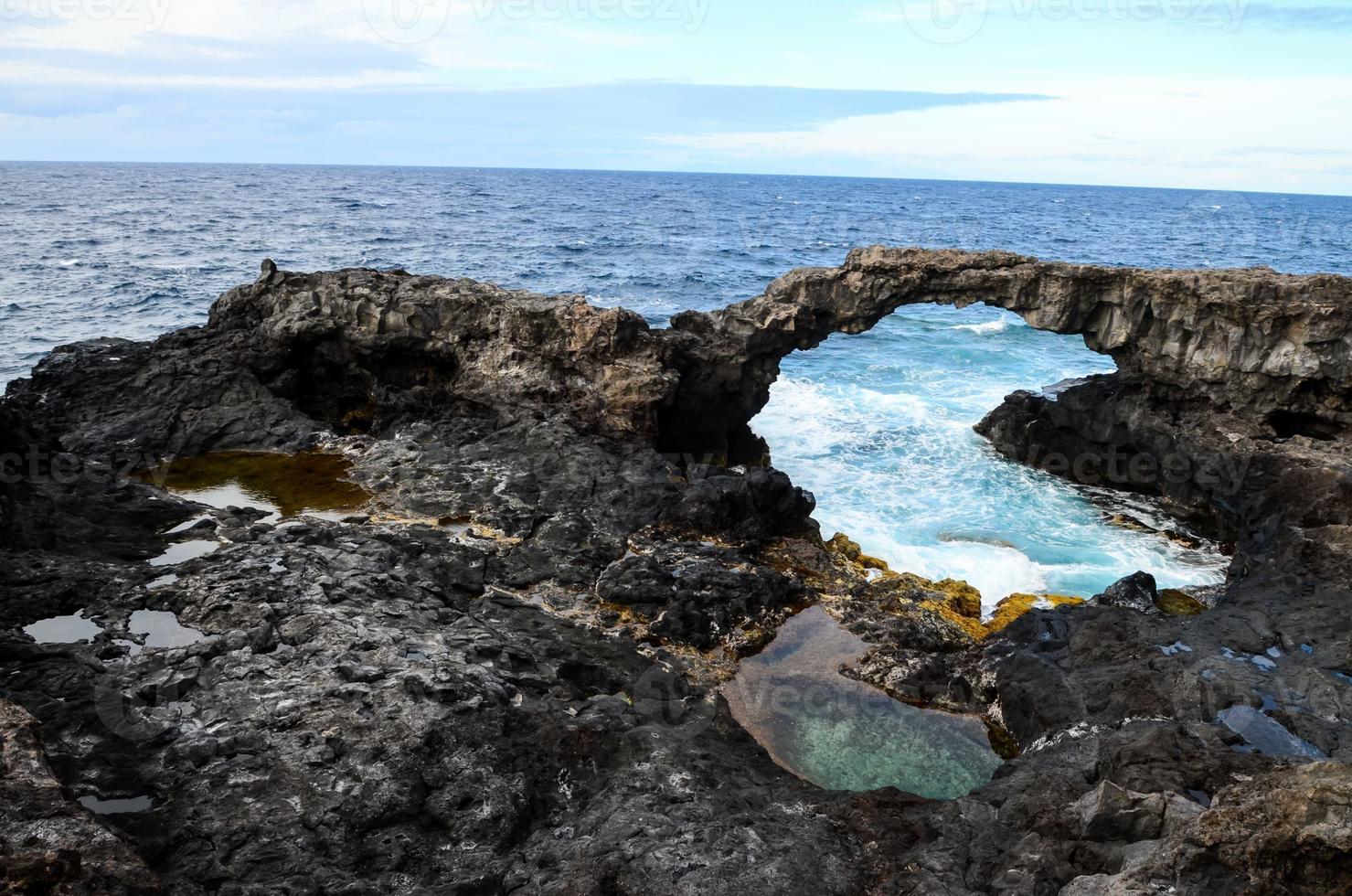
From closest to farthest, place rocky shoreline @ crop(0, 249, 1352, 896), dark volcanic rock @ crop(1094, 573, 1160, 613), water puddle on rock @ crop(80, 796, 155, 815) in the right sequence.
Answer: rocky shoreline @ crop(0, 249, 1352, 896), water puddle on rock @ crop(80, 796, 155, 815), dark volcanic rock @ crop(1094, 573, 1160, 613)

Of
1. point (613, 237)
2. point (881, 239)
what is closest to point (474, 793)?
point (613, 237)

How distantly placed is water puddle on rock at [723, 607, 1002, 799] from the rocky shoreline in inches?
18.6

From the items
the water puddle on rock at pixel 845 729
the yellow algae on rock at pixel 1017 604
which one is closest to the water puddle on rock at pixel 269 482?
the water puddle on rock at pixel 845 729

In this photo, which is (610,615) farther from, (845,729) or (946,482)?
(946,482)

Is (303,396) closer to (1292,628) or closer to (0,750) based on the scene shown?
(0,750)

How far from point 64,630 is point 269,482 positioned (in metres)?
7.41

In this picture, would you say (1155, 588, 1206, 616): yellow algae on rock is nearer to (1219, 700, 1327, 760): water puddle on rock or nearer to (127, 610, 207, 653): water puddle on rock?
(1219, 700, 1327, 760): water puddle on rock

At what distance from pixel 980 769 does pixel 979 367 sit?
29.3 m

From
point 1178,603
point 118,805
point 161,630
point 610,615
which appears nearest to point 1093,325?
point 1178,603

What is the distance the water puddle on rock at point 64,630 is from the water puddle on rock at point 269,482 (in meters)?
4.95

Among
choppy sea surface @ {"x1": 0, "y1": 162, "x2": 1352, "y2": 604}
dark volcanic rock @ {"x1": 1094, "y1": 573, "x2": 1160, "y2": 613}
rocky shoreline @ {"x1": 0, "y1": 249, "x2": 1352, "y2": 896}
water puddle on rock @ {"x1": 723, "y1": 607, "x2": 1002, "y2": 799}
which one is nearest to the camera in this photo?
rocky shoreline @ {"x1": 0, "y1": 249, "x2": 1352, "y2": 896}

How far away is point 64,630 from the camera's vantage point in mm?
12172

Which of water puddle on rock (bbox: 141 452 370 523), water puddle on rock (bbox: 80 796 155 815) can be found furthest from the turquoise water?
water puddle on rock (bbox: 80 796 155 815)

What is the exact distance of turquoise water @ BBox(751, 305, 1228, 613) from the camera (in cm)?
1989
